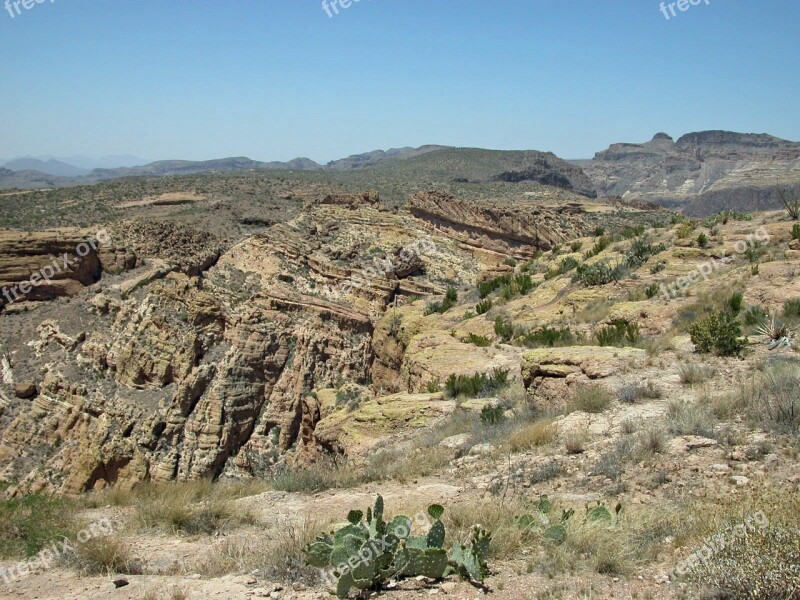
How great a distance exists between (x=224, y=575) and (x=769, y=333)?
8.27m

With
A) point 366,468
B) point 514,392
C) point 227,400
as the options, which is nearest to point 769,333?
point 514,392

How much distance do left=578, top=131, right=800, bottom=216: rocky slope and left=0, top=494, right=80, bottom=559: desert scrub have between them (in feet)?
249

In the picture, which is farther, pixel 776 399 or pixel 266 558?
pixel 776 399

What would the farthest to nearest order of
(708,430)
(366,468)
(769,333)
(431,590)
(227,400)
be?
1. (227,400)
2. (769,333)
3. (366,468)
4. (708,430)
5. (431,590)

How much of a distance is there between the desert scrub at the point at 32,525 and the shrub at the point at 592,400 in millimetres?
5447

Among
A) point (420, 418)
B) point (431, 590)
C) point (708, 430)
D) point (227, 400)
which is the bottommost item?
point (227, 400)

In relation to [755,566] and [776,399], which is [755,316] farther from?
[755,566]

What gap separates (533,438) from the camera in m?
6.55

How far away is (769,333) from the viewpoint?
348 inches

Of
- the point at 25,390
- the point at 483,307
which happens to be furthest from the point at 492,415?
the point at 25,390

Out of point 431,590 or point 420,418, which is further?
point 420,418

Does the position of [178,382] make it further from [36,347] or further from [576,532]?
[576,532]

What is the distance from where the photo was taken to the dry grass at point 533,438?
6.53m

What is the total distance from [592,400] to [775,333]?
3.68 m
